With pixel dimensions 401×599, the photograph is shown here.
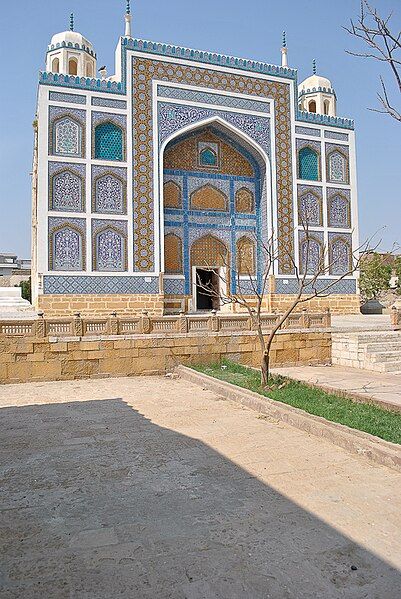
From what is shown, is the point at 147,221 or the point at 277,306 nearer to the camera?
the point at 147,221

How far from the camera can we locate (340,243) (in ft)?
69.5

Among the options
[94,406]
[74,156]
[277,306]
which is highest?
[74,156]

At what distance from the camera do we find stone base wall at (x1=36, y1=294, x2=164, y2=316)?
16.6 meters

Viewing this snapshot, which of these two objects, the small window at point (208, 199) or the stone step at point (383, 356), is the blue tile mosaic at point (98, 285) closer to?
the small window at point (208, 199)

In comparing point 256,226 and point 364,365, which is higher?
point 256,226

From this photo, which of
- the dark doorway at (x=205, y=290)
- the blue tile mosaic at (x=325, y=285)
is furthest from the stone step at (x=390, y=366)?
the dark doorway at (x=205, y=290)

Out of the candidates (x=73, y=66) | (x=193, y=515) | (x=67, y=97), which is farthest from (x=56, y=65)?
(x=193, y=515)

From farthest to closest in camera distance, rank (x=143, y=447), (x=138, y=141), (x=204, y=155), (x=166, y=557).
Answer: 1. (x=204, y=155)
2. (x=138, y=141)
3. (x=143, y=447)
4. (x=166, y=557)

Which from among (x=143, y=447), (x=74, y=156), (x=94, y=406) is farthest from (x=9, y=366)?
(x=74, y=156)

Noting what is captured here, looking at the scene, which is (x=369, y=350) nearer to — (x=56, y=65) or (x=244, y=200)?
(x=244, y=200)

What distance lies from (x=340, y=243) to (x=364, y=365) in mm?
9568

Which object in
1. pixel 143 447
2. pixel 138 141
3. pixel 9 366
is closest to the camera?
pixel 143 447

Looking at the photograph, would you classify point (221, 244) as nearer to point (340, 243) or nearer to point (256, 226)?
point (256, 226)

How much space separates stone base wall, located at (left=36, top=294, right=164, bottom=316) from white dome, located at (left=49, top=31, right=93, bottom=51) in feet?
33.1
